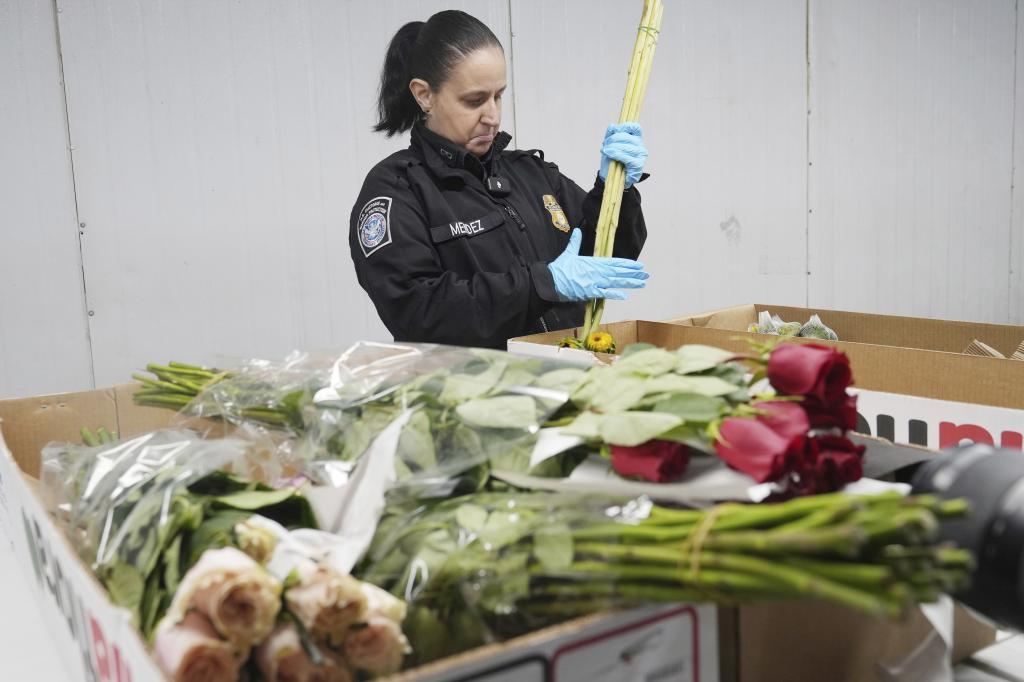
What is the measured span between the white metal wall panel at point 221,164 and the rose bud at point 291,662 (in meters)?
2.45

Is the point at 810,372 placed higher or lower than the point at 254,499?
higher

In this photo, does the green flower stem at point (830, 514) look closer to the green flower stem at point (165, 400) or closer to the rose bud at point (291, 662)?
the rose bud at point (291, 662)

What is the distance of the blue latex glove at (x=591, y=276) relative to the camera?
1.83 m

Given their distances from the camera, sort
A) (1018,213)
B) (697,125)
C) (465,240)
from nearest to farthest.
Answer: (465,240) → (697,125) → (1018,213)

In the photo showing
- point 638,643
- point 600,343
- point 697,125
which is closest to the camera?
point 638,643

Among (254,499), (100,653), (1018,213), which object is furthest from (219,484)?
(1018,213)

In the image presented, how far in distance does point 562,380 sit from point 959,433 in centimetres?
74

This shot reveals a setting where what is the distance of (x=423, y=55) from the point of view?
1.99 metres

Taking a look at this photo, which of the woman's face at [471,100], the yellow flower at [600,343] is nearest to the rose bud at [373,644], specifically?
the yellow flower at [600,343]

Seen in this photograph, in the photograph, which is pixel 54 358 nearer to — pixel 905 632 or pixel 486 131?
pixel 486 131

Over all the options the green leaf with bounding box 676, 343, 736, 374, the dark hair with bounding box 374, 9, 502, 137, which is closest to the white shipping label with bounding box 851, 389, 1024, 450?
the green leaf with bounding box 676, 343, 736, 374

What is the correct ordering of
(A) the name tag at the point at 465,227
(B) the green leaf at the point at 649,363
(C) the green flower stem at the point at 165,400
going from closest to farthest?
(B) the green leaf at the point at 649,363 < (C) the green flower stem at the point at 165,400 < (A) the name tag at the point at 465,227

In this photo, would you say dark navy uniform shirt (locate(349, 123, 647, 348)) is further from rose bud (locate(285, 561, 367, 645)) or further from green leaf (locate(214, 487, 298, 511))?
rose bud (locate(285, 561, 367, 645))

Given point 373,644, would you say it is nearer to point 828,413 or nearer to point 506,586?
point 506,586
